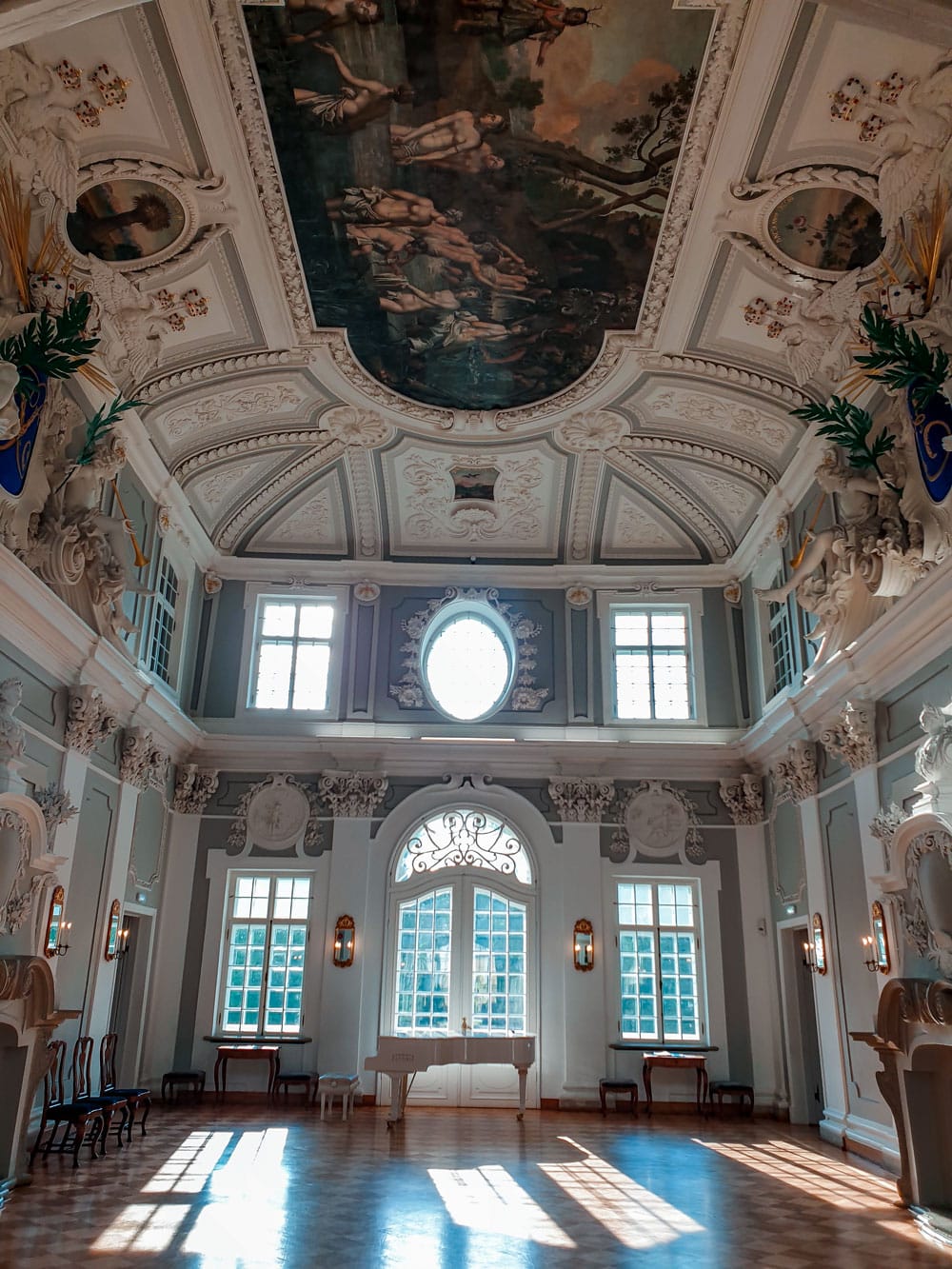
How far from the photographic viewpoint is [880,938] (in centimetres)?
965

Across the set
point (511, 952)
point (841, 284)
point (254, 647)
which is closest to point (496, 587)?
point (254, 647)

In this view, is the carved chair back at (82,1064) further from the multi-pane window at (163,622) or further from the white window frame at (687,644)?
the white window frame at (687,644)

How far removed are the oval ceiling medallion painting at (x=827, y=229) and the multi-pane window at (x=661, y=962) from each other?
8.78 meters

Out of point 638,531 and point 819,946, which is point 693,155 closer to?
point 638,531

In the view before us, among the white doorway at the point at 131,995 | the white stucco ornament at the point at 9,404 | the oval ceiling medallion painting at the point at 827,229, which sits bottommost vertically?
the white doorway at the point at 131,995

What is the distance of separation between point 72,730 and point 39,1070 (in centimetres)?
338

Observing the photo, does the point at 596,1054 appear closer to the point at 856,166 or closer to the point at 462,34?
the point at 856,166

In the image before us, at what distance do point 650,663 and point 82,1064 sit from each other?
9521mm

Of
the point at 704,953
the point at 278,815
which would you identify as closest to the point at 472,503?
the point at 278,815

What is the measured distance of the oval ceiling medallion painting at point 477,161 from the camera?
773 centimetres

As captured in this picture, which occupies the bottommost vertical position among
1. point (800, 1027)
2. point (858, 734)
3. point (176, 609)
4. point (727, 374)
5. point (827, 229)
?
point (800, 1027)

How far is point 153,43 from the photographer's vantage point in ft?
25.0

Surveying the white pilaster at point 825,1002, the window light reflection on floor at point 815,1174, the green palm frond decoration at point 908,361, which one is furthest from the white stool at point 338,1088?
the green palm frond decoration at point 908,361

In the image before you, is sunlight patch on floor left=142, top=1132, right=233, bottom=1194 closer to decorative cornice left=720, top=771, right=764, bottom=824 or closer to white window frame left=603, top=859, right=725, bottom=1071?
white window frame left=603, top=859, right=725, bottom=1071
